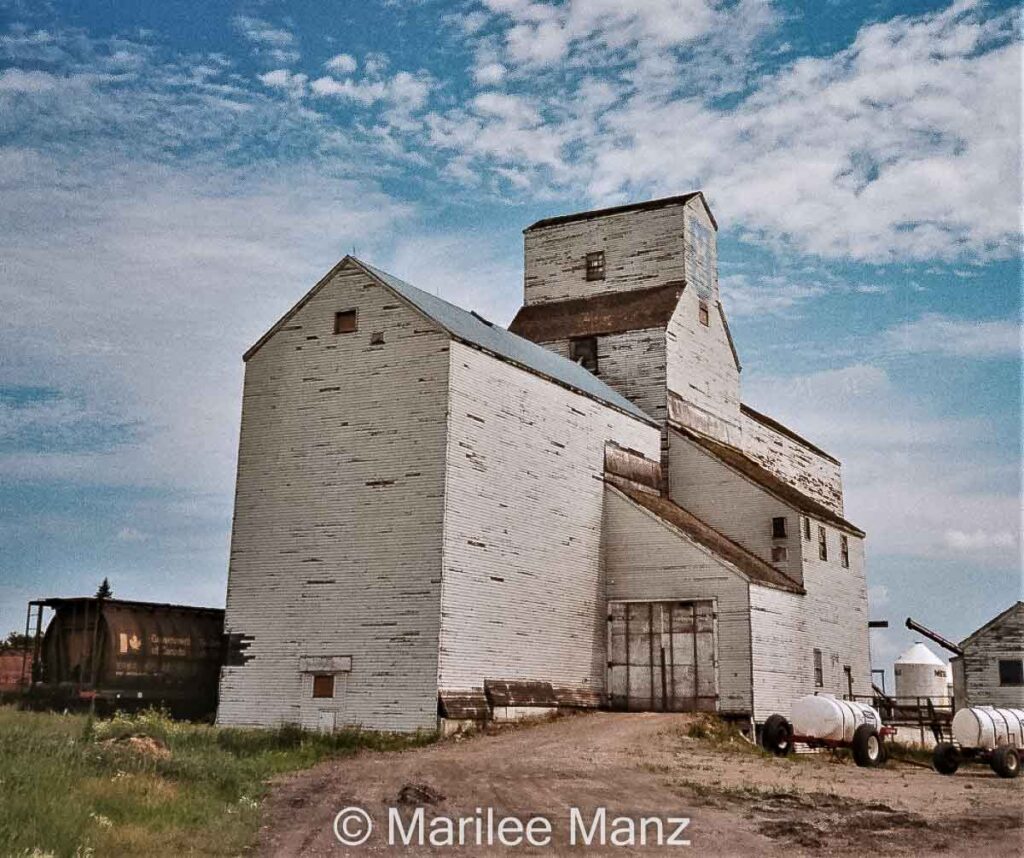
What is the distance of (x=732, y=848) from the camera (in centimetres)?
1386

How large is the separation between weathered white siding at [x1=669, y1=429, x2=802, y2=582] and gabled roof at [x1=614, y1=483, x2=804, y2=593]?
418 mm

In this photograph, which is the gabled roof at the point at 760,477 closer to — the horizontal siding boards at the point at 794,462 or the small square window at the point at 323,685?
the horizontal siding boards at the point at 794,462

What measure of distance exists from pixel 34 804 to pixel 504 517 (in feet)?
56.0

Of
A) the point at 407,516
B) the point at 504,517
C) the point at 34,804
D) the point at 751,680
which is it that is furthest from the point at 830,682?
the point at 34,804

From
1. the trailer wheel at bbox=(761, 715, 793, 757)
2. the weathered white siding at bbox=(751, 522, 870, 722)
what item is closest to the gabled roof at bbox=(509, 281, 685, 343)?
the weathered white siding at bbox=(751, 522, 870, 722)

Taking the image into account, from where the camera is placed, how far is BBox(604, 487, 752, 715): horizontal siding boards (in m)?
30.4

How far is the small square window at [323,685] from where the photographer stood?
26.9 m

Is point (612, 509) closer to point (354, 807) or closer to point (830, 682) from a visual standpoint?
point (830, 682)

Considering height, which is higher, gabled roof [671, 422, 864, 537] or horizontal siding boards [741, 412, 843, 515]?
horizontal siding boards [741, 412, 843, 515]

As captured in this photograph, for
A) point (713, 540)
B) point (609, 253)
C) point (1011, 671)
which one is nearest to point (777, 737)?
point (713, 540)

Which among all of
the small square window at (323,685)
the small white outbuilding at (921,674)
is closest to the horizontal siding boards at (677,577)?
the small square window at (323,685)

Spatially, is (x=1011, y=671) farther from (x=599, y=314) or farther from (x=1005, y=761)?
(x=1005, y=761)

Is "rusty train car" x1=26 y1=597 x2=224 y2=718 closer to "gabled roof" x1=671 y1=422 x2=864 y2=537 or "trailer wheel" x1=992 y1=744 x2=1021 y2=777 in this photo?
"gabled roof" x1=671 y1=422 x2=864 y2=537

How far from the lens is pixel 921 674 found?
57.8m
